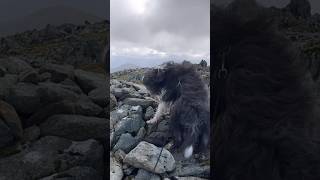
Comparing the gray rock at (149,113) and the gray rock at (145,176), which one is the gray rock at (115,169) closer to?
the gray rock at (145,176)

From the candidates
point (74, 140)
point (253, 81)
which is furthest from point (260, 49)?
point (74, 140)

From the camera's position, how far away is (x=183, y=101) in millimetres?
5828

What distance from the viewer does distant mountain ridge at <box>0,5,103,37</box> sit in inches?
201

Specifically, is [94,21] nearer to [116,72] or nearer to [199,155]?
[116,72]

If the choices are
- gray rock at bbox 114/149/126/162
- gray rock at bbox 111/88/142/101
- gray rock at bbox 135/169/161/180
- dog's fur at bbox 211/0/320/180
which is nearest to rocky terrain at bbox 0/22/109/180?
gray rock at bbox 114/149/126/162

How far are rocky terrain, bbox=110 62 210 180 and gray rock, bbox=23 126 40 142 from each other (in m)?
0.89

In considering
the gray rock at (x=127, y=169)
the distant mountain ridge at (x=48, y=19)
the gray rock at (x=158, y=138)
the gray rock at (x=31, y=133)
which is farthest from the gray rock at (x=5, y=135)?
the gray rock at (x=158, y=138)

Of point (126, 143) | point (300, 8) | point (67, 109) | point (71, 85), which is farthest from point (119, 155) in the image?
point (300, 8)

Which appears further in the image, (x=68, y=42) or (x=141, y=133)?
(x=141, y=133)

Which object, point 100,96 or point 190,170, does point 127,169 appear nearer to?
point 190,170

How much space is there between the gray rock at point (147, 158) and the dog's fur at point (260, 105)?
0.56 metres

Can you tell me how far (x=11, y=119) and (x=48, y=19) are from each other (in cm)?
102

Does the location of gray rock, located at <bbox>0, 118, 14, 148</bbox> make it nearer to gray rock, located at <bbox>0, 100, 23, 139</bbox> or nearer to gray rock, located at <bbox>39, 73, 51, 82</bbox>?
gray rock, located at <bbox>0, 100, 23, 139</bbox>

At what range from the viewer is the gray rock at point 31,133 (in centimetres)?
492
